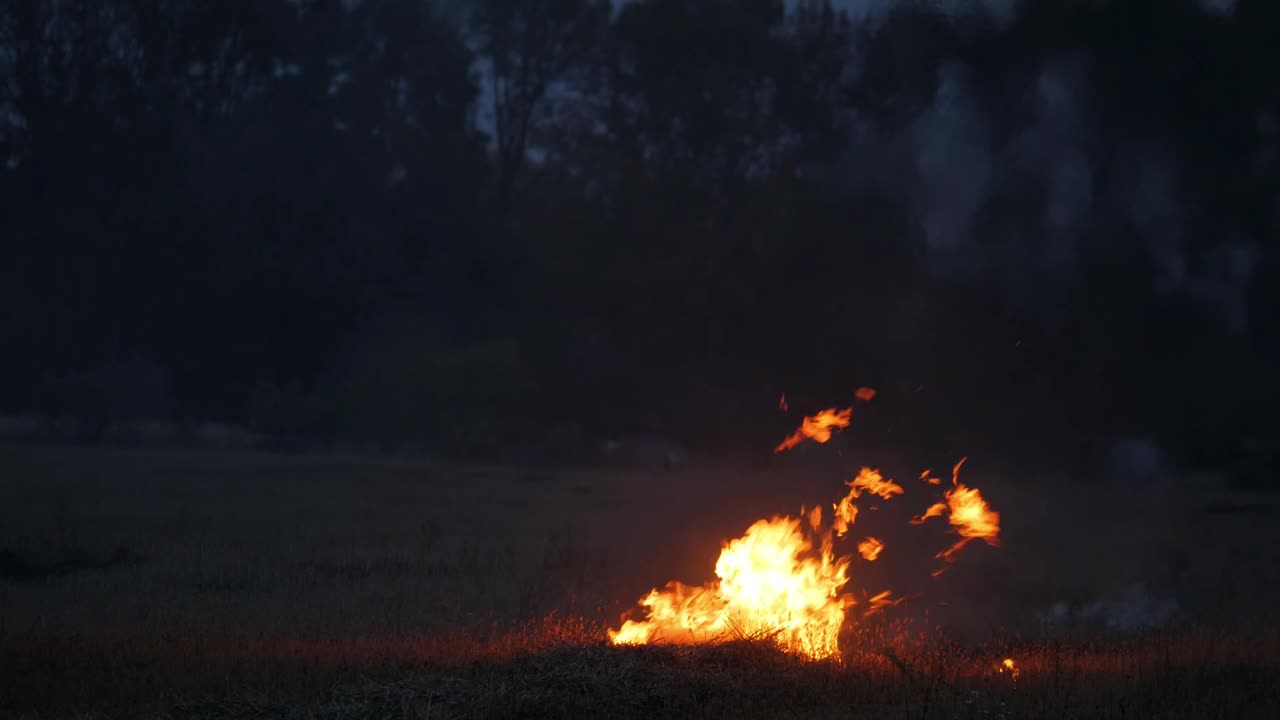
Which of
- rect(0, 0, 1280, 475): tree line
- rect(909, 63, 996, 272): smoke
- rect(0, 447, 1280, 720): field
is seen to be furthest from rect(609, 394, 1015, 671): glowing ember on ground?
rect(0, 0, 1280, 475): tree line

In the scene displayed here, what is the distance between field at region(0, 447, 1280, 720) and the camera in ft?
29.8

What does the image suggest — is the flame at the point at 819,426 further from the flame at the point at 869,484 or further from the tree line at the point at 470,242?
the tree line at the point at 470,242

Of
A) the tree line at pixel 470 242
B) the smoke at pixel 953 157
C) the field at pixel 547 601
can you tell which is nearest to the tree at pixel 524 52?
the tree line at pixel 470 242

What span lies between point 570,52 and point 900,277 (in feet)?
104

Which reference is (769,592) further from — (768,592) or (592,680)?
(592,680)

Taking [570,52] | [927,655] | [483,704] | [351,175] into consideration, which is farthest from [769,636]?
[570,52]

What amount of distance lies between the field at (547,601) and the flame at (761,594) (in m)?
0.63

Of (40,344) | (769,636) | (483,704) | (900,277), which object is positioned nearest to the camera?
(483,704)

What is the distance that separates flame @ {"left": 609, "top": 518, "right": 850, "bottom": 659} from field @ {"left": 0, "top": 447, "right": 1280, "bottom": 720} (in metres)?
0.63

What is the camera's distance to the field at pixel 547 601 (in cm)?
907

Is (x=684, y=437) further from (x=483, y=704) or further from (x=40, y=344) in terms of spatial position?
(x=483, y=704)

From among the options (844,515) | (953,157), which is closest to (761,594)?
(844,515)

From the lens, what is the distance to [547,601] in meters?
14.2

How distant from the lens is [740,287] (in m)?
38.0
